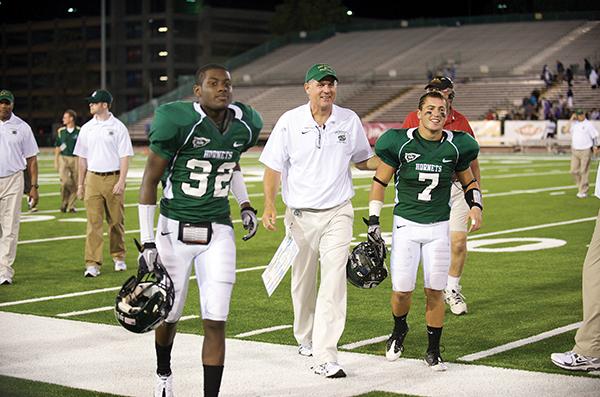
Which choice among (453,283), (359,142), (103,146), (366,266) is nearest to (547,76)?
(103,146)

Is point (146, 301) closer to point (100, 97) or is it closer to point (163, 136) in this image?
point (163, 136)

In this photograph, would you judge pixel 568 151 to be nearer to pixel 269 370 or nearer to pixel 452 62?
pixel 452 62

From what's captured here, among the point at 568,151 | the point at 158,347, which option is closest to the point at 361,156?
the point at 158,347

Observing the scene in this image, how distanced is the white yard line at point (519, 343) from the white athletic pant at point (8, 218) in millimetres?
5344

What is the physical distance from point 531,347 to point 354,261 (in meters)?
1.48

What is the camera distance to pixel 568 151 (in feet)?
147

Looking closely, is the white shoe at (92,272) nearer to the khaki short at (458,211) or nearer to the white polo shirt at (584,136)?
the khaki short at (458,211)

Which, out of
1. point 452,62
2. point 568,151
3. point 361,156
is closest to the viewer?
point 361,156

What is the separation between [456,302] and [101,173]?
4.31 meters

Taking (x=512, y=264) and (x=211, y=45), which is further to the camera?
(x=211, y=45)

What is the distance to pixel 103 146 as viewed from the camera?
1200 cm

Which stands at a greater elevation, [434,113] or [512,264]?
[434,113]

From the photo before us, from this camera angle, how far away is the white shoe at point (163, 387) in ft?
20.8

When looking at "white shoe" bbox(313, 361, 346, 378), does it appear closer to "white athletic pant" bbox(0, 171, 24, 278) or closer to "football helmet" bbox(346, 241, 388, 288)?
"football helmet" bbox(346, 241, 388, 288)
